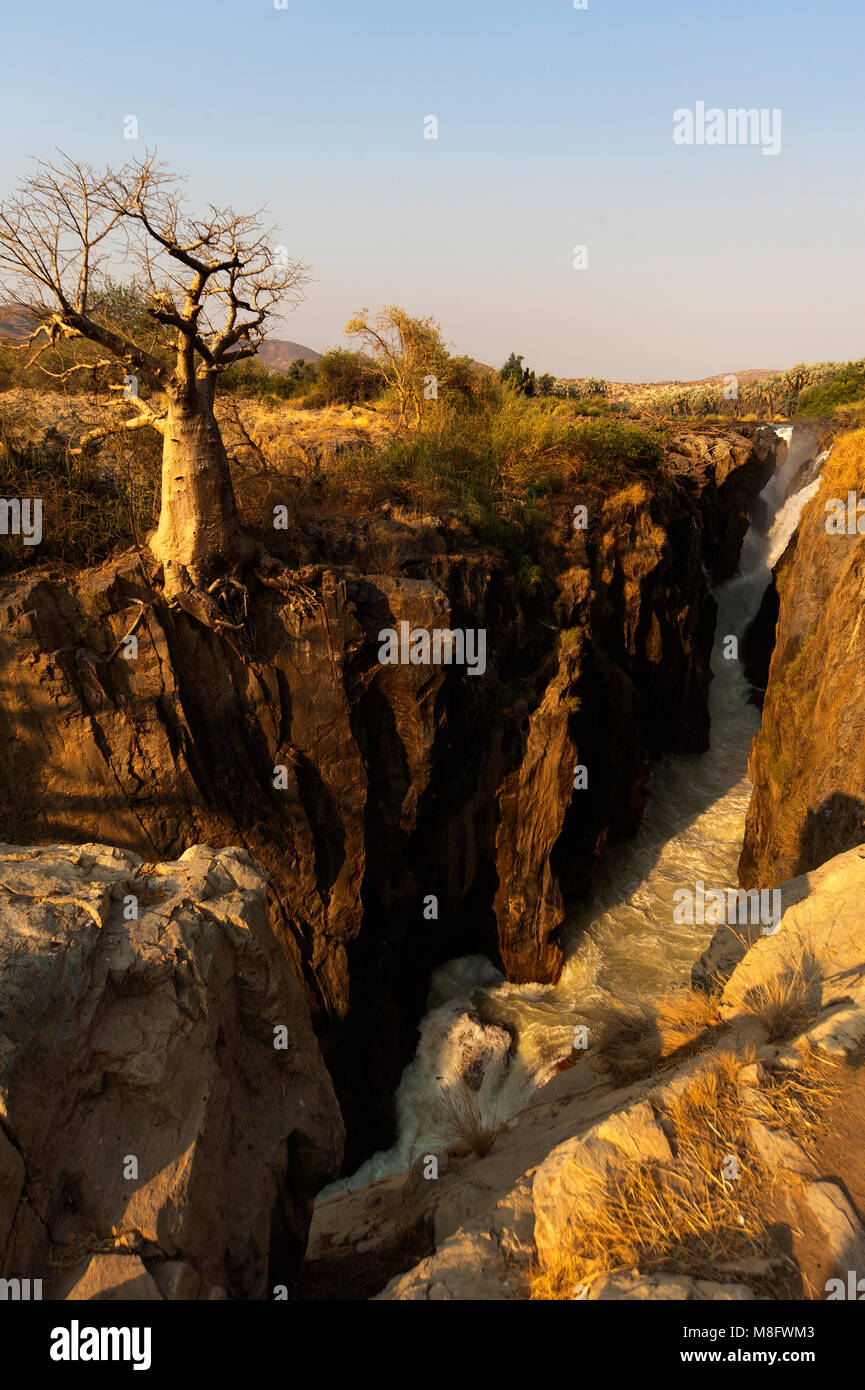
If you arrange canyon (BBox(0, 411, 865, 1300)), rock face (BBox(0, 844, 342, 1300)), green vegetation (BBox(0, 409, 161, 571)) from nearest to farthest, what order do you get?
rock face (BBox(0, 844, 342, 1300)), canyon (BBox(0, 411, 865, 1300)), green vegetation (BBox(0, 409, 161, 571))

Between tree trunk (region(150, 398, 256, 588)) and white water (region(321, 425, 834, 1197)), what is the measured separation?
6.82 m

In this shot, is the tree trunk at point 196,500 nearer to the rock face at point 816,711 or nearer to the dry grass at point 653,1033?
the dry grass at point 653,1033

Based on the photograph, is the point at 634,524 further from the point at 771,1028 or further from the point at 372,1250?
the point at 372,1250

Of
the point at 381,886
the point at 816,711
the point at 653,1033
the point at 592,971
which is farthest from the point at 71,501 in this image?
the point at 816,711

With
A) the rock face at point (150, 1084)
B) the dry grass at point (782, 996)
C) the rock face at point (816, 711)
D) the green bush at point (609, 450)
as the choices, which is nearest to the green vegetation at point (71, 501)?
the rock face at point (150, 1084)

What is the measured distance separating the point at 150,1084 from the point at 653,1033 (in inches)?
155

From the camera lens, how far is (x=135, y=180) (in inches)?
222

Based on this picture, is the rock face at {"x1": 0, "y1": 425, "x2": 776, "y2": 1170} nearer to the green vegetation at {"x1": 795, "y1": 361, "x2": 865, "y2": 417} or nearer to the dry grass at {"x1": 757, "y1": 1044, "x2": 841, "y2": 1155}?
the dry grass at {"x1": 757, "y1": 1044, "x2": 841, "y2": 1155}

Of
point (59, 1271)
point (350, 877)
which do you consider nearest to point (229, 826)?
point (350, 877)

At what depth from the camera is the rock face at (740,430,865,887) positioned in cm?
830

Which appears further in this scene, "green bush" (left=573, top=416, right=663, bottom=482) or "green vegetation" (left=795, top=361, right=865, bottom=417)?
"green vegetation" (left=795, top=361, right=865, bottom=417)

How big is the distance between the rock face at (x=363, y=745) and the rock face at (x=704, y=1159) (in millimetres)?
3527

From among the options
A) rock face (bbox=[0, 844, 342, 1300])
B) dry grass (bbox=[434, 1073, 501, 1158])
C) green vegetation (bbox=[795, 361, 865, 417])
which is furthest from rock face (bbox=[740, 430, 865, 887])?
green vegetation (bbox=[795, 361, 865, 417])
